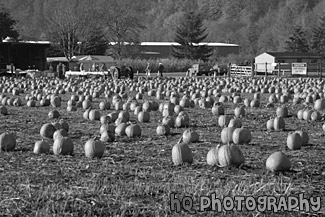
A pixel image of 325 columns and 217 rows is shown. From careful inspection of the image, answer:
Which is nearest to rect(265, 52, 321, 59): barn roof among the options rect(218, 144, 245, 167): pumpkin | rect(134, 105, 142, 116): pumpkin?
rect(134, 105, 142, 116): pumpkin

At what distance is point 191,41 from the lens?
274ft

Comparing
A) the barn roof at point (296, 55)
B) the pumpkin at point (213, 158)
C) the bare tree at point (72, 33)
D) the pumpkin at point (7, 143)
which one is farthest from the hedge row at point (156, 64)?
the pumpkin at point (213, 158)

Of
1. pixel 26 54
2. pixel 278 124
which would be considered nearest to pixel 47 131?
pixel 278 124

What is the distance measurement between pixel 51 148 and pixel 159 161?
6.11ft

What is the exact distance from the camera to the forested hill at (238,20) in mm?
142875

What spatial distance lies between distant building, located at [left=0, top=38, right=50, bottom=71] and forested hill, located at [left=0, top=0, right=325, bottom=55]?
78.9 metres

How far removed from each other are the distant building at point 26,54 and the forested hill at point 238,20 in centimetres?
7892

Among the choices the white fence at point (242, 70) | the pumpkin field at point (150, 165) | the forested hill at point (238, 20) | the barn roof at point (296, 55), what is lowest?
the pumpkin field at point (150, 165)

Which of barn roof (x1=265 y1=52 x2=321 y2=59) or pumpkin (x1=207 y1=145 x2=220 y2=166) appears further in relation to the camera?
barn roof (x1=265 y1=52 x2=321 y2=59)

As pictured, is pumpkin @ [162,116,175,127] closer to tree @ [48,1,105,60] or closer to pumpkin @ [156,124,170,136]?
pumpkin @ [156,124,170,136]

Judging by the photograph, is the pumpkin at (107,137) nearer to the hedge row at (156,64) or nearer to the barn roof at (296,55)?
the hedge row at (156,64)

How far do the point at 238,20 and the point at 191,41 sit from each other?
106m

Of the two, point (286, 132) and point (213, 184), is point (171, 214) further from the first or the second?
point (286, 132)

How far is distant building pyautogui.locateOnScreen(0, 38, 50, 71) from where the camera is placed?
182ft
